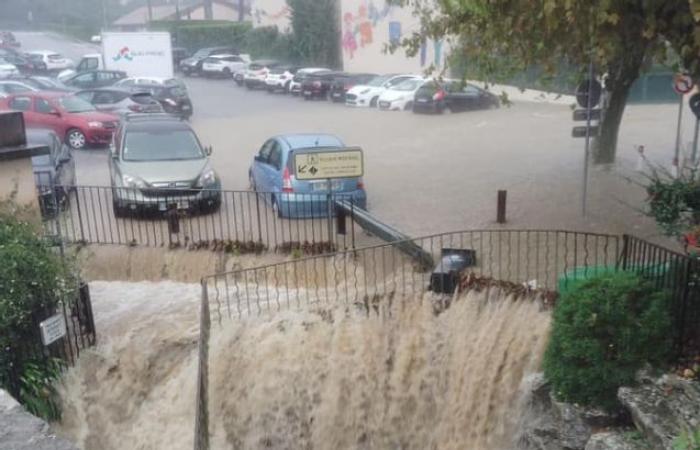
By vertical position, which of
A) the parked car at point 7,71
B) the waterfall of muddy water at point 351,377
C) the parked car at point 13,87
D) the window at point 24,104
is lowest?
the waterfall of muddy water at point 351,377

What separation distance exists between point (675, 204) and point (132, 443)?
6.90m

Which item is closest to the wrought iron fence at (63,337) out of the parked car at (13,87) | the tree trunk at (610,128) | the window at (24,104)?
the tree trunk at (610,128)

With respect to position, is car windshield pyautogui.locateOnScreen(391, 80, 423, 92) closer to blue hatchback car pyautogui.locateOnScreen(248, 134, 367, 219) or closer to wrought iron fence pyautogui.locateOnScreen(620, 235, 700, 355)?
blue hatchback car pyautogui.locateOnScreen(248, 134, 367, 219)

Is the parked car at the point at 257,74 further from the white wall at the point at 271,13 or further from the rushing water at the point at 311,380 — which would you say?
the rushing water at the point at 311,380

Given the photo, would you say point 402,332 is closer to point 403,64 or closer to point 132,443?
point 132,443

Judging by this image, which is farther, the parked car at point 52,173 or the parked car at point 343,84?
the parked car at point 343,84

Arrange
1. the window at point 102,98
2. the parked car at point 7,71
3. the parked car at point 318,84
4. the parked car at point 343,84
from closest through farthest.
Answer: the window at point 102,98
the parked car at point 343,84
the parked car at point 318,84
the parked car at point 7,71

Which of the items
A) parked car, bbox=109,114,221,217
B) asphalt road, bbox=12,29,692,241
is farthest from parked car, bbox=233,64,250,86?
parked car, bbox=109,114,221,217

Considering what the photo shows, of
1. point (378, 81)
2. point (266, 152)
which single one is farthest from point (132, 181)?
point (378, 81)

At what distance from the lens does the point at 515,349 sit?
7664mm

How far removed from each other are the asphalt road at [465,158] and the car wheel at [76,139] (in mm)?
401

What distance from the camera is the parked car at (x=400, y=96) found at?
92.6ft

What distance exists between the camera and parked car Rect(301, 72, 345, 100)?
109 ft

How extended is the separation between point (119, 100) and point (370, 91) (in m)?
10.3
